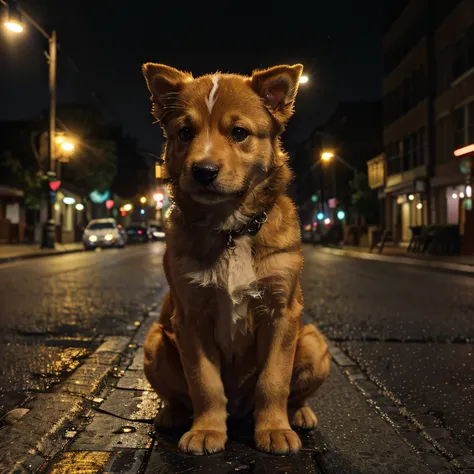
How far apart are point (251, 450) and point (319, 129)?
88.3 meters

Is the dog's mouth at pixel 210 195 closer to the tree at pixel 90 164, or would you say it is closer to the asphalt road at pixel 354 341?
the asphalt road at pixel 354 341

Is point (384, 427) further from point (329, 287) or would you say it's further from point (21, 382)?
point (329, 287)

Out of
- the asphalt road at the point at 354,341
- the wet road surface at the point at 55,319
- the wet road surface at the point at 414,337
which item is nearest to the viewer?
the asphalt road at the point at 354,341

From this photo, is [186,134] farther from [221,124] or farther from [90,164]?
[90,164]

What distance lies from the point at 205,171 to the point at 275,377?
3.49 ft

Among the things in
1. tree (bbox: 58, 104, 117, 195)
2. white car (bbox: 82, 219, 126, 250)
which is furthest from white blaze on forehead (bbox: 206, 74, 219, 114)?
tree (bbox: 58, 104, 117, 195)

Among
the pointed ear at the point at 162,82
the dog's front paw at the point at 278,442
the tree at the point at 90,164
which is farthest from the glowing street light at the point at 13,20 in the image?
the tree at the point at 90,164

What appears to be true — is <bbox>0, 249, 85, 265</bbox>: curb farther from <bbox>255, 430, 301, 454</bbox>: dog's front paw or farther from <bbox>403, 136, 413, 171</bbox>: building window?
<bbox>403, 136, 413, 171</bbox>: building window

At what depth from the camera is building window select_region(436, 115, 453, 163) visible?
32094mm

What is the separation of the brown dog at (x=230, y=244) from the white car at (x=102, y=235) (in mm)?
32739

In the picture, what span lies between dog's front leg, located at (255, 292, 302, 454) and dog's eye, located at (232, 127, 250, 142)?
82 centimetres

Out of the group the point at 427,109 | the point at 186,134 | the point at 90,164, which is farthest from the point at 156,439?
the point at 90,164

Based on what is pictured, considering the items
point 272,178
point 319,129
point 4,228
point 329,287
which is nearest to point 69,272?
point 329,287

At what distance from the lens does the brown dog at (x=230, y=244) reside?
2.89m
